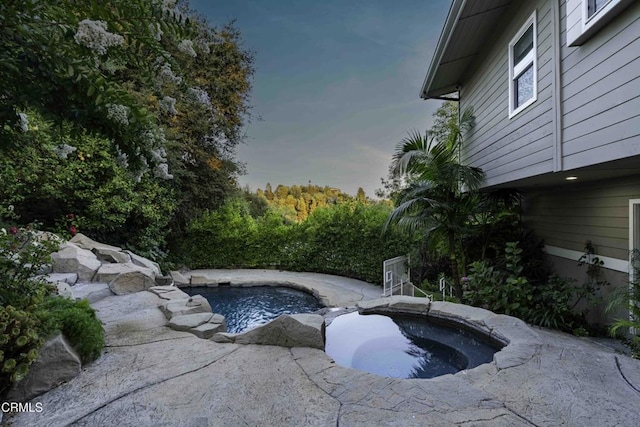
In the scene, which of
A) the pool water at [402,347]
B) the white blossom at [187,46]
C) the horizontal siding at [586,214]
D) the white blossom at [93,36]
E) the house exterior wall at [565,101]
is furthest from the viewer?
the horizontal siding at [586,214]

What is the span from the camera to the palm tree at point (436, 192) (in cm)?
549

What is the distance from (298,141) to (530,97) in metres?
15.1

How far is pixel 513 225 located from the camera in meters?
6.50

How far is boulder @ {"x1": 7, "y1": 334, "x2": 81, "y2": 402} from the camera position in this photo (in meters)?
2.09

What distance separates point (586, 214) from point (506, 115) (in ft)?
6.46

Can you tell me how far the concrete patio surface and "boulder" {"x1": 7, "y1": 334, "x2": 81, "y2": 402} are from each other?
68mm

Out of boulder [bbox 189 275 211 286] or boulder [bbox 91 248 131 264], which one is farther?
boulder [bbox 189 275 211 286]

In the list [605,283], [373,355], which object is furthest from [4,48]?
[605,283]

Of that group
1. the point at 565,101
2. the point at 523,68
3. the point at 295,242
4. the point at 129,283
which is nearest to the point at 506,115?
the point at 523,68

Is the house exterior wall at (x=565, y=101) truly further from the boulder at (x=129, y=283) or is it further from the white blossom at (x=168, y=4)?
the boulder at (x=129, y=283)

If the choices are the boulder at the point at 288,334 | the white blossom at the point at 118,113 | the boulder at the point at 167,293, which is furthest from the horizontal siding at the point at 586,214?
the boulder at the point at 167,293

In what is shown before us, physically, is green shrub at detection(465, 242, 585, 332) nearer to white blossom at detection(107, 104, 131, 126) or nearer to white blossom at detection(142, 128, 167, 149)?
white blossom at detection(142, 128, 167, 149)

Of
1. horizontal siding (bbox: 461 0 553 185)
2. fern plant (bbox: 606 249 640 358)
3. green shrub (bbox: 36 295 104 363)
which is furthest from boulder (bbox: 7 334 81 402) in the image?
horizontal siding (bbox: 461 0 553 185)

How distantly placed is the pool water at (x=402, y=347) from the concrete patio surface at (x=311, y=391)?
0.60 m
